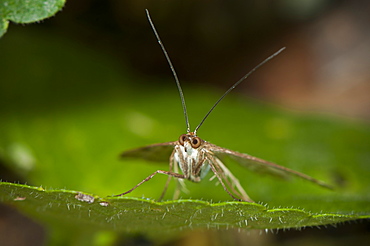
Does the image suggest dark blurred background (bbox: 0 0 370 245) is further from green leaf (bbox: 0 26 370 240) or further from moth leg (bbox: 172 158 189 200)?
moth leg (bbox: 172 158 189 200)

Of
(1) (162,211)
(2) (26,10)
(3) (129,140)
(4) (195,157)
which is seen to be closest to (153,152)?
(4) (195,157)

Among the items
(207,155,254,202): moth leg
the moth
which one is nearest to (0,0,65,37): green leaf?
the moth

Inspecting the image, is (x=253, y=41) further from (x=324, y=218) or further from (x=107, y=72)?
(x=324, y=218)

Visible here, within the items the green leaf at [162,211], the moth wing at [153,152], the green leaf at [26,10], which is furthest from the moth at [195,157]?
the green leaf at [26,10]

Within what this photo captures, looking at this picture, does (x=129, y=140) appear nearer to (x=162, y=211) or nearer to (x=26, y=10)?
(x=26, y=10)

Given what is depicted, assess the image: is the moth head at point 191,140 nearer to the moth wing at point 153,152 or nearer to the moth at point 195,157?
the moth at point 195,157
